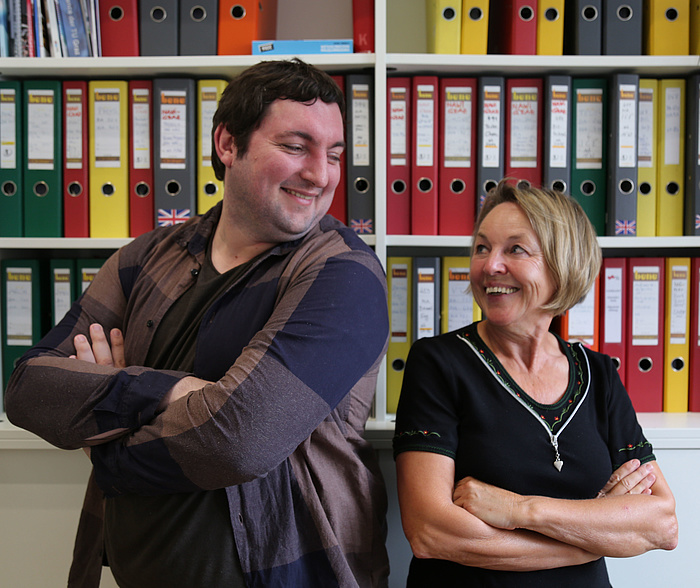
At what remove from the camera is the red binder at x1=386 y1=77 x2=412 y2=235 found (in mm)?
1544

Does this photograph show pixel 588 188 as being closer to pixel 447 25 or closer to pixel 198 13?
pixel 447 25

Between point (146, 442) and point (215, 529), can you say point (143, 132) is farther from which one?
point (215, 529)

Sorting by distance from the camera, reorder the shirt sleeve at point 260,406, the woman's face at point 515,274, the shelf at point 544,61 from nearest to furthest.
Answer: the shirt sleeve at point 260,406 → the woman's face at point 515,274 → the shelf at point 544,61

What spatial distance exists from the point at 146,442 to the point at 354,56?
109cm

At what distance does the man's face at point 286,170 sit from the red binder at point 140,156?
1.82 ft

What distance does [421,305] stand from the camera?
1.58 meters

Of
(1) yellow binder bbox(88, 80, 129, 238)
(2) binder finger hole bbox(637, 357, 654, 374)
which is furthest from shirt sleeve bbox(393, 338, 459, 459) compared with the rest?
(1) yellow binder bbox(88, 80, 129, 238)

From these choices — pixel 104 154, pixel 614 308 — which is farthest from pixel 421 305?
pixel 104 154

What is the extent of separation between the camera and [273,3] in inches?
70.6

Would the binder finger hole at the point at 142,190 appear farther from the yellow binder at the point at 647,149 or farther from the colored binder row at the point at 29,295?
the yellow binder at the point at 647,149

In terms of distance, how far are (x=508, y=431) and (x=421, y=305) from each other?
48 centimetres

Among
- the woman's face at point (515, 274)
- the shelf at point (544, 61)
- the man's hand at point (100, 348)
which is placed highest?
the shelf at point (544, 61)

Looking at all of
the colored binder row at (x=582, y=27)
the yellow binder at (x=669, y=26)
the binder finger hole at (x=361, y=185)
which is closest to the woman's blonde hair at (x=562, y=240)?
the binder finger hole at (x=361, y=185)

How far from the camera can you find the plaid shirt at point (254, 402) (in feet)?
3.02
